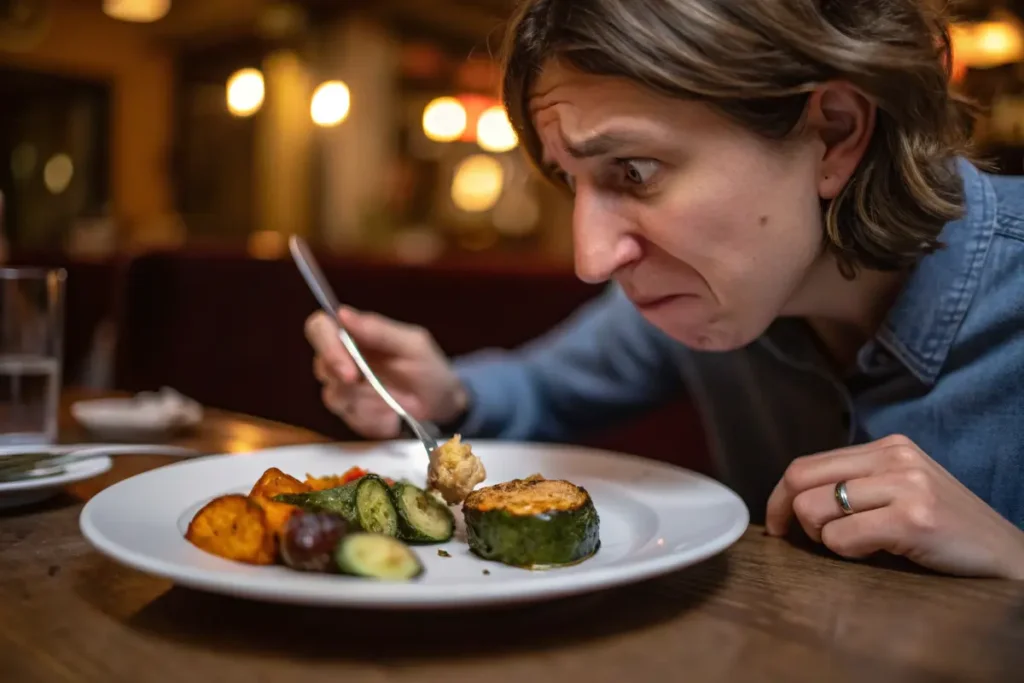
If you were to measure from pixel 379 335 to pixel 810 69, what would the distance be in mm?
744

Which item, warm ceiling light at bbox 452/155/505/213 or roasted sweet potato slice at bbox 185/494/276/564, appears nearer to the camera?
roasted sweet potato slice at bbox 185/494/276/564

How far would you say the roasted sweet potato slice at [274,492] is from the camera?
0.70 meters

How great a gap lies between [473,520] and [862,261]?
0.60 meters

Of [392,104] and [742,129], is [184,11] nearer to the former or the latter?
[392,104]

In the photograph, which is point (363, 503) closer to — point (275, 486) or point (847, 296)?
point (275, 486)

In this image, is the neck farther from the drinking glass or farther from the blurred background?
the blurred background

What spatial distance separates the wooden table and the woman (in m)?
0.11

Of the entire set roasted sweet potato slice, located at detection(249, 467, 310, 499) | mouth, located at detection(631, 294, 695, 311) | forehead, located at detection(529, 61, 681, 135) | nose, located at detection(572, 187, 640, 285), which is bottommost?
roasted sweet potato slice, located at detection(249, 467, 310, 499)

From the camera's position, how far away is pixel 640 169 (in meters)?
0.93

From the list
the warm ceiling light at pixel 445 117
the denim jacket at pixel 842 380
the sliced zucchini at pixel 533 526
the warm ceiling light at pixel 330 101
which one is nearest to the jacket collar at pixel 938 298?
the denim jacket at pixel 842 380

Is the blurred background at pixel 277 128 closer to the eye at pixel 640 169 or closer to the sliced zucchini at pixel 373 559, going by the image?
the eye at pixel 640 169

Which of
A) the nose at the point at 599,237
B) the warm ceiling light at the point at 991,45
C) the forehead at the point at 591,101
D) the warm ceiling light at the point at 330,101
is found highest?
the warm ceiling light at the point at 991,45

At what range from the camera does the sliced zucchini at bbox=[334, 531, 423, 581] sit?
2.12ft

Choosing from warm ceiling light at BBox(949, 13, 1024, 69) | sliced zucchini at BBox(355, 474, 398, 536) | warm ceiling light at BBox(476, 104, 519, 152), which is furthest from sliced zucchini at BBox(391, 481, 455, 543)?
warm ceiling light at BBox(476, 104, 519, 152)
